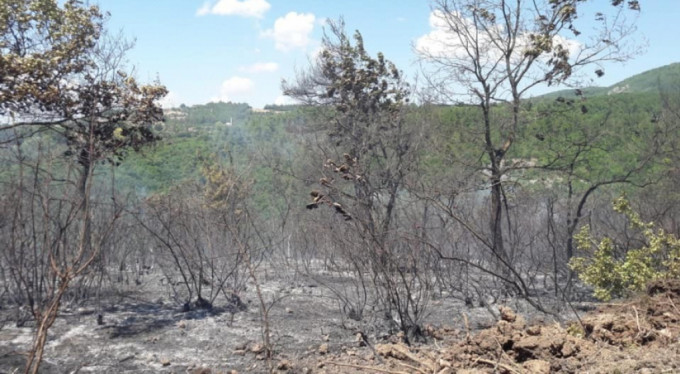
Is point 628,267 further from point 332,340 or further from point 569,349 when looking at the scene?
point 332,340

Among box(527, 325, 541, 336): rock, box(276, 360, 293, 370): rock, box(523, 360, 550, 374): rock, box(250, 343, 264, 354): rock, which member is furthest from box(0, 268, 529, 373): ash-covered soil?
box(523, 360, 550, 374): rock

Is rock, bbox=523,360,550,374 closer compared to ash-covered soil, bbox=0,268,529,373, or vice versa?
rock, bbox=523,360,550,374

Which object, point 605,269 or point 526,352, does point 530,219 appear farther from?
point 526,352

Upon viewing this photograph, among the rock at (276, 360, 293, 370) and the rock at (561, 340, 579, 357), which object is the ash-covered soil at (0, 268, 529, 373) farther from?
the rock at (561, 340, 579, 357)

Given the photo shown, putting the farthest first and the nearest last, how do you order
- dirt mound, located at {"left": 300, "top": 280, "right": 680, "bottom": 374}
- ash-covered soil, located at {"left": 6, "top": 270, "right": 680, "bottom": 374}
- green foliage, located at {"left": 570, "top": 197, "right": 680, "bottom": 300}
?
green foliage, located at {"left": 570, "top": 197, "right": 680, "bottom": 300} → ash-covered soil, located at {"left": 6, "top": 270, "right": 680, "bottom": 374} → dirt mound, located at {"left": 300, "top": 280, "right": 680, "bottom": 374}

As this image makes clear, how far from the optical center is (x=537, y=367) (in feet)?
15.2

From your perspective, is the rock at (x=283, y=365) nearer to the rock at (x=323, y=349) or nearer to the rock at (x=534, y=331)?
the rock at (x=323, y=349)

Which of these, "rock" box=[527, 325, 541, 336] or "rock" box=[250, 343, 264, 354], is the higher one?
"rock" box=[527, 325, 541, 336]

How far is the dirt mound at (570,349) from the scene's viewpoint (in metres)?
4.57

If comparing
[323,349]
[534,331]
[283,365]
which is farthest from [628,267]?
[283,365]

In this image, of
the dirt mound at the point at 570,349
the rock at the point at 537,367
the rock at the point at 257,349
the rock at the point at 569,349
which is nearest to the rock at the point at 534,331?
the dirt mound at the point at 570,349

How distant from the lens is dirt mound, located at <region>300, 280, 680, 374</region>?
180 inches

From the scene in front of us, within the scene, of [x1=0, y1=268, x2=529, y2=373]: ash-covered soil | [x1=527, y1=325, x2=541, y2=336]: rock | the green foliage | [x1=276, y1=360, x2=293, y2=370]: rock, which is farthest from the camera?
the green foliage

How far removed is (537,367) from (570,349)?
59cm
